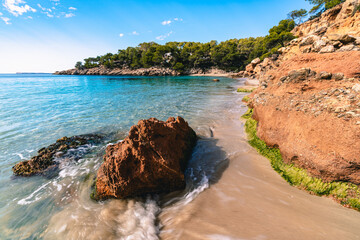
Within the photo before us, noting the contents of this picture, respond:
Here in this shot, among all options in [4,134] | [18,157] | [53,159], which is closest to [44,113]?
[4,134]

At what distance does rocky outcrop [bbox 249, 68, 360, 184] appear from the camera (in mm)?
2982

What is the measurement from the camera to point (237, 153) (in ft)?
17.0

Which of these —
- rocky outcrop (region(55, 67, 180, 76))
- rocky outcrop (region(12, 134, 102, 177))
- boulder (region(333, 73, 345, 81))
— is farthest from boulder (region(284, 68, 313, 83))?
rocky outcrop (region(55, 67, 180, 76))

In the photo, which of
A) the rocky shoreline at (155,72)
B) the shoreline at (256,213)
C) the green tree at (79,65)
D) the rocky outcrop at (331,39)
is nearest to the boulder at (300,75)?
the rocky outcrop at (331,39)

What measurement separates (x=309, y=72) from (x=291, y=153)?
3.29 m

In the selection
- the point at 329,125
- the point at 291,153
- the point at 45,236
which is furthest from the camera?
the point at 291,153

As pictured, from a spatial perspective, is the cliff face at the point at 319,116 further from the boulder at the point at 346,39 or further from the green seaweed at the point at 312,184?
the boulder at the point at 346,39

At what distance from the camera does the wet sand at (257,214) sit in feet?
8.09

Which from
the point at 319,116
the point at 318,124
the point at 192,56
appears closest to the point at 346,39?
the point at 319,116

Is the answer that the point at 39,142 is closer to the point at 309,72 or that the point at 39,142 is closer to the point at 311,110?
the point at 311,110

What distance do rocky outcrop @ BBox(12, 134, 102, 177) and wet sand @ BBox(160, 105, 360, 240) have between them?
4.78 metres

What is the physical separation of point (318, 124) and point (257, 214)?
9.08 feet

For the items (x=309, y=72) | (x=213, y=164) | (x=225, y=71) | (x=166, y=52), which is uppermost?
(x=166, y=52)

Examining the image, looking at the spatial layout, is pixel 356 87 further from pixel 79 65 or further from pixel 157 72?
pixel 79 65
